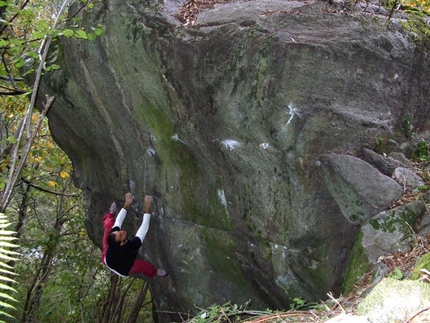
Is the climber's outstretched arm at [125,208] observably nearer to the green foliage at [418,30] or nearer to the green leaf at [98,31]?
the green leaf at [98,31]

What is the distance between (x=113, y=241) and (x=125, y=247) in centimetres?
26

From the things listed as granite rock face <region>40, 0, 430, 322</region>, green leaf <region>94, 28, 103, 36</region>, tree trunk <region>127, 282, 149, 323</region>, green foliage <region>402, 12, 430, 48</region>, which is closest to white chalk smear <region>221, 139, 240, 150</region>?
granite rock face <region>40, 0, 430, 322</region>

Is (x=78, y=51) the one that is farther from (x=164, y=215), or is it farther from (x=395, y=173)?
(x=395, y=173)

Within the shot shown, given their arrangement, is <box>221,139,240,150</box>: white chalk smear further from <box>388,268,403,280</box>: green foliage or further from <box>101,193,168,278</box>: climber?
<box>388,268,403,280</box>: green foliage

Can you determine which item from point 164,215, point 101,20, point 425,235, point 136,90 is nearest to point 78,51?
point 101,20

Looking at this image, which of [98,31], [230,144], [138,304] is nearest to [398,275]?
[230,144]

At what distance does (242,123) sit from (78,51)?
3.42 metres

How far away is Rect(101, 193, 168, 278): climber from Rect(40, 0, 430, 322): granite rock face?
0.91 feet

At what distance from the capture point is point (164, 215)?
7430 millimetres

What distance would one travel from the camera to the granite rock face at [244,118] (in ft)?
17.2

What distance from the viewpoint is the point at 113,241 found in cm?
692

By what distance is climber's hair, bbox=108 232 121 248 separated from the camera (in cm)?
686

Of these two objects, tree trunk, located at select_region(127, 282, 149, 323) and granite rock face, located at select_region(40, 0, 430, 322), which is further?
tree trunk, located at select_region(127, 282, 149, 323)

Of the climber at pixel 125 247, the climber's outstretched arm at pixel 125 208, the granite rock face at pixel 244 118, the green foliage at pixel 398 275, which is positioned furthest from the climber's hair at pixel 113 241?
the green foliage at pixel 398 275
